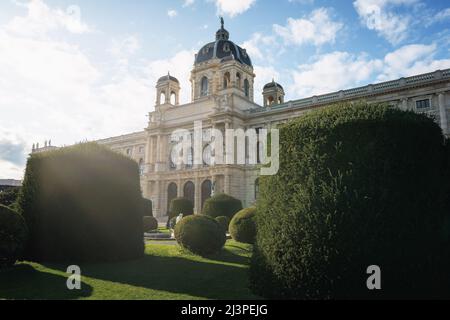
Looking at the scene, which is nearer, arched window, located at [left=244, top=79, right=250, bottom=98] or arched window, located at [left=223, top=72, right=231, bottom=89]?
arched window, located at [left=223, top=72, right=231, bottom=89]

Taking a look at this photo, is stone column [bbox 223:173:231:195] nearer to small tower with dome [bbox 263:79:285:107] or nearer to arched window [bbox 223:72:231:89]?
arched window [bbox 223:72:231:89]

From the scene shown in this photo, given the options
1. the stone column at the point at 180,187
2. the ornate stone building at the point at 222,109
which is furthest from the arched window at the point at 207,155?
the stone column at the point at 180,187

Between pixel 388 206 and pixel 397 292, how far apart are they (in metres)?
1.68

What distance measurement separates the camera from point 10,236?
35.8ft

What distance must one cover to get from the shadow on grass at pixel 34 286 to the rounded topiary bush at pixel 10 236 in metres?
0.54

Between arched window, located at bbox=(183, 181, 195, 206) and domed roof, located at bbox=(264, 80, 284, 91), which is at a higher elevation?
domed roof, located at bbox=(264, 80, 284, 91)

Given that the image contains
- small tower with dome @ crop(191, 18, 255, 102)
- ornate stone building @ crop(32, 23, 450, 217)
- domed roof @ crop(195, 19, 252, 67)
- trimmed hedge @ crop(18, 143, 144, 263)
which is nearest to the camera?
trimmed hedge @ crop(18, 143, 144, 263)

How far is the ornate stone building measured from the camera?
116 ft

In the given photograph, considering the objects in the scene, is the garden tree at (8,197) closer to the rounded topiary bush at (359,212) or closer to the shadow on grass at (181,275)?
the shadow on grass at (181,275)

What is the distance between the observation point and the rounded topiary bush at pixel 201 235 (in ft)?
46.6

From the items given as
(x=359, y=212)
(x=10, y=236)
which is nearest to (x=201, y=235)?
(x=10, y=236)

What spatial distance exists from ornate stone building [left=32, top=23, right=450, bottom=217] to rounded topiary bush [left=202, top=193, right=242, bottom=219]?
15.0 m

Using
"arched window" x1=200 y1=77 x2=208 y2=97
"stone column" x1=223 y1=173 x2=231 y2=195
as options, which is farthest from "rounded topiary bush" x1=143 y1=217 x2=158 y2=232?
"arched window" x1=200 y1=77 x2=208 y2=97

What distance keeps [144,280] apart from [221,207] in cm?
1521
